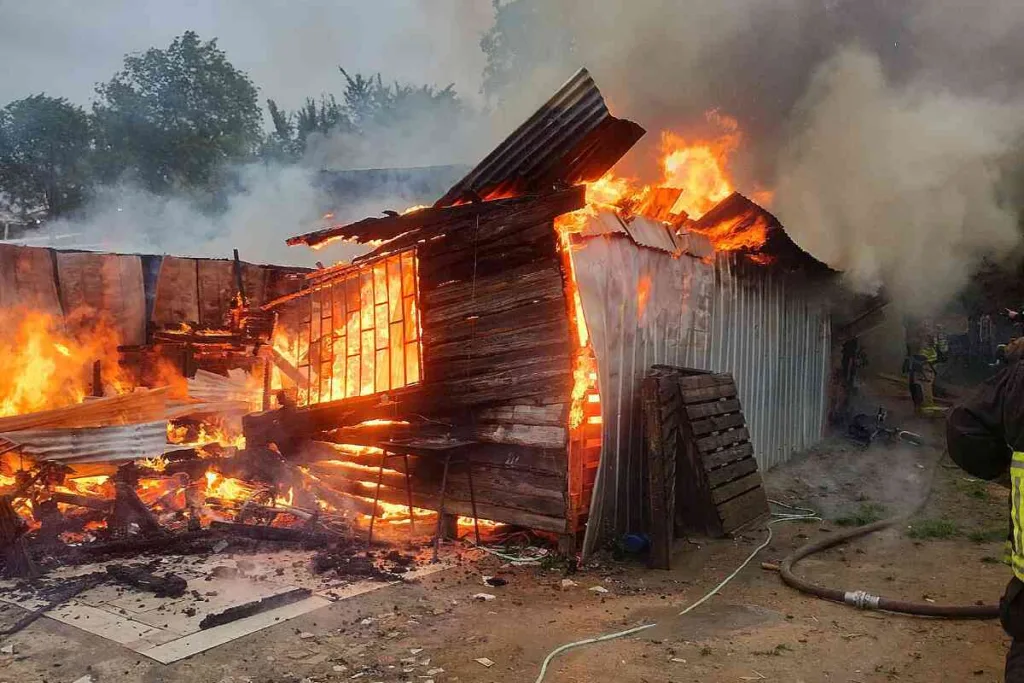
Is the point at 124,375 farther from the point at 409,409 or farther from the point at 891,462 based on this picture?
the point at 891,462

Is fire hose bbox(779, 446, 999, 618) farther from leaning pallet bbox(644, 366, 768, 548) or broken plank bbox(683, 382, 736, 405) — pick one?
broken plank bbox(683, 382, 736, 405)

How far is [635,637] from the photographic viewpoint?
5.00 metres

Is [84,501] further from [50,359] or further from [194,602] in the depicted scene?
[50,359]

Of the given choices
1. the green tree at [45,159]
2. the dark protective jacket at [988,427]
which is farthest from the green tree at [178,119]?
the dark protective jacket at [988,427]

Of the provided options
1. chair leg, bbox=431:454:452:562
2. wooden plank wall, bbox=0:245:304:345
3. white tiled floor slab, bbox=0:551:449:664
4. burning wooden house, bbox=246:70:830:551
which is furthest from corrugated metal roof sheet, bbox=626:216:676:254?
wooden plank wall, bbox=0:245:304:345

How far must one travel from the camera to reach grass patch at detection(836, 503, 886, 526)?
8.09 metres

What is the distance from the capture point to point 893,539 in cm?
745

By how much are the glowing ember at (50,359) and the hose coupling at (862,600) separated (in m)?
9.79

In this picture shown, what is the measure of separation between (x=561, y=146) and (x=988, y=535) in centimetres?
615

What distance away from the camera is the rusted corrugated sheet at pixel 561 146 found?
6.68 meters

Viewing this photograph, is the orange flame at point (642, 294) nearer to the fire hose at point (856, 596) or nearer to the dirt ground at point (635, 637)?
the dirt ground at point (635, 637)

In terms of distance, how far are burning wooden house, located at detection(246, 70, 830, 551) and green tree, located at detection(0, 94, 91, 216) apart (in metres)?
21.8

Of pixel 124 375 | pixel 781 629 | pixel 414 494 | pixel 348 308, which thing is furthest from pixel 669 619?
pixel 124 375

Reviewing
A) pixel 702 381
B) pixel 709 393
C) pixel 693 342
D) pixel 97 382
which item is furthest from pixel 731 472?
pixel 97 382
